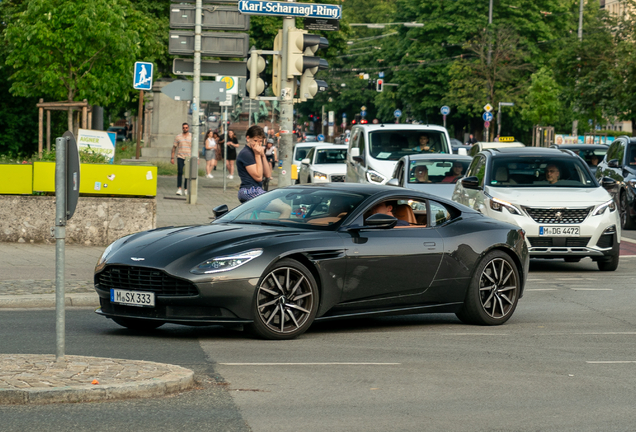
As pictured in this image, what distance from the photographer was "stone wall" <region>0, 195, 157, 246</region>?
16.1 m

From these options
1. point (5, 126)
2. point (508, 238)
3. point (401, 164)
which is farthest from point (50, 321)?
point (5, 126)

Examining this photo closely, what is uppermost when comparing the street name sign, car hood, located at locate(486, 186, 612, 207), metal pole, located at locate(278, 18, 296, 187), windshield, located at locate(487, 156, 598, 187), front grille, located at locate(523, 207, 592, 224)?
the street name sign

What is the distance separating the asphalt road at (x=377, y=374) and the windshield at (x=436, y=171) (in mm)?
9249

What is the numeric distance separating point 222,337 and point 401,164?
12.5 m

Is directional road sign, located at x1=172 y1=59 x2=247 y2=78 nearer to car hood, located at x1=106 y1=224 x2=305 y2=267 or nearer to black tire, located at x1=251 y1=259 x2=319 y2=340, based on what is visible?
car hood, located at x1=106 y1=224 x2=305 y2=267

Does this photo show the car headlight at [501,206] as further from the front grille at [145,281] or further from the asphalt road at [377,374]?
the front grille at [145,281]

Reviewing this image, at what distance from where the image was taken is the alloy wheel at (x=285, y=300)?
8562 mm

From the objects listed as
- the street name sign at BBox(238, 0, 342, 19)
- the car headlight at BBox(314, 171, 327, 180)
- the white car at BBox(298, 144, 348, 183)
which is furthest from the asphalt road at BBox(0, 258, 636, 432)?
the white car at BBox(298, 144, 348, 183)

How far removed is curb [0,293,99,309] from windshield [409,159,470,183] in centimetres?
1005

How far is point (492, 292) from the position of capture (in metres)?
Result: 10.2

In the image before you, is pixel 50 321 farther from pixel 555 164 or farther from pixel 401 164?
pixel 401 164

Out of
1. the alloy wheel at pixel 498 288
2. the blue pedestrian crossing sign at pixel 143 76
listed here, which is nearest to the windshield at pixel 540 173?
the alloy wheel at pixel 498 288

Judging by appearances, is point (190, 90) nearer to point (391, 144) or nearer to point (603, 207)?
point (391, 144)

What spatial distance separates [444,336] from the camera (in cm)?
938
